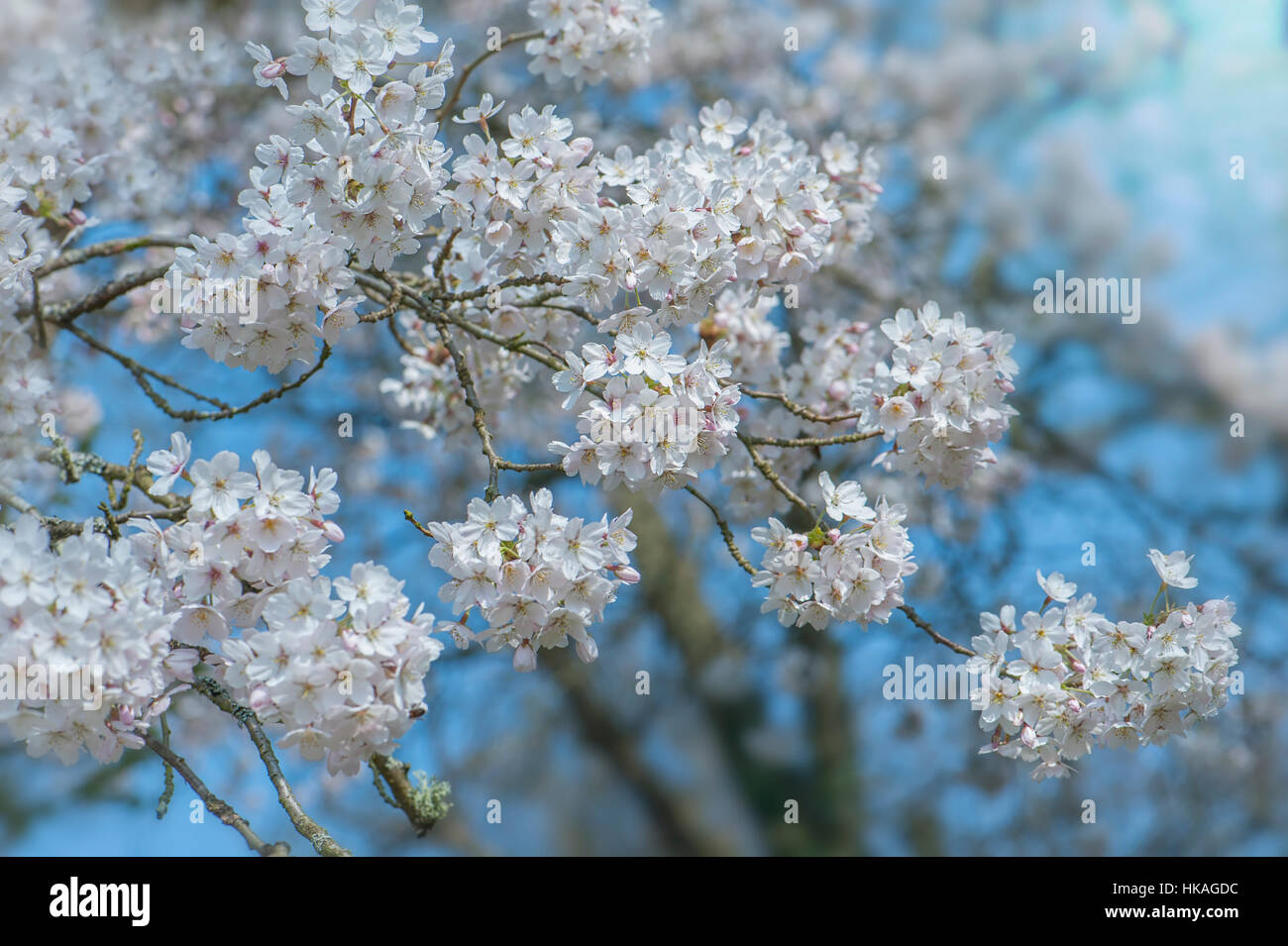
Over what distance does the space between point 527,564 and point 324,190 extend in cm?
75

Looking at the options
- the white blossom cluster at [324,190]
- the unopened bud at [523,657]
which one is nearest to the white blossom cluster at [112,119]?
the white blossom cluster at [324,190]

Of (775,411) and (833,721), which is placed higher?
(775,411)

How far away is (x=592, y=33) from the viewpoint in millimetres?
2541

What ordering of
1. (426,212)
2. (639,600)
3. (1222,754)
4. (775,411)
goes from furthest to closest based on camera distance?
(639,600) → (1222,754) → (775,411) → (426,212)

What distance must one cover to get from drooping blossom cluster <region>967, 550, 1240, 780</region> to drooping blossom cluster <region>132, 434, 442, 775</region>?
1072mm

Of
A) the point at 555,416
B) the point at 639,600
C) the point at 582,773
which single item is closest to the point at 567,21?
the point at 555,416

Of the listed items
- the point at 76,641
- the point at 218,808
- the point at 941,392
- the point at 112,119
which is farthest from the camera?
the point at 112,119

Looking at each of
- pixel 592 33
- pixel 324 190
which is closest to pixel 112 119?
pixel 592 33

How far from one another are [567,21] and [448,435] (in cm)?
112

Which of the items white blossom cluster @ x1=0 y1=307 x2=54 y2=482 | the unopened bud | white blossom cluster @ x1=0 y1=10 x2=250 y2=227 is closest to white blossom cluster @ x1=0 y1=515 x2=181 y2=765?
the unopened bud

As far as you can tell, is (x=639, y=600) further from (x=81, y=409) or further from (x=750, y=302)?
(x=750, y=302)

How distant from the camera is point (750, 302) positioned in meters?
2.50

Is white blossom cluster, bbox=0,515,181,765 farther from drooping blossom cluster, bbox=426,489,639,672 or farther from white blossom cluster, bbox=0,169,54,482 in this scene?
white blossom cluster, bbox=0,169,54,482

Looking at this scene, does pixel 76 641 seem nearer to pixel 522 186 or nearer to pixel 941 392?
pixel 522 186
